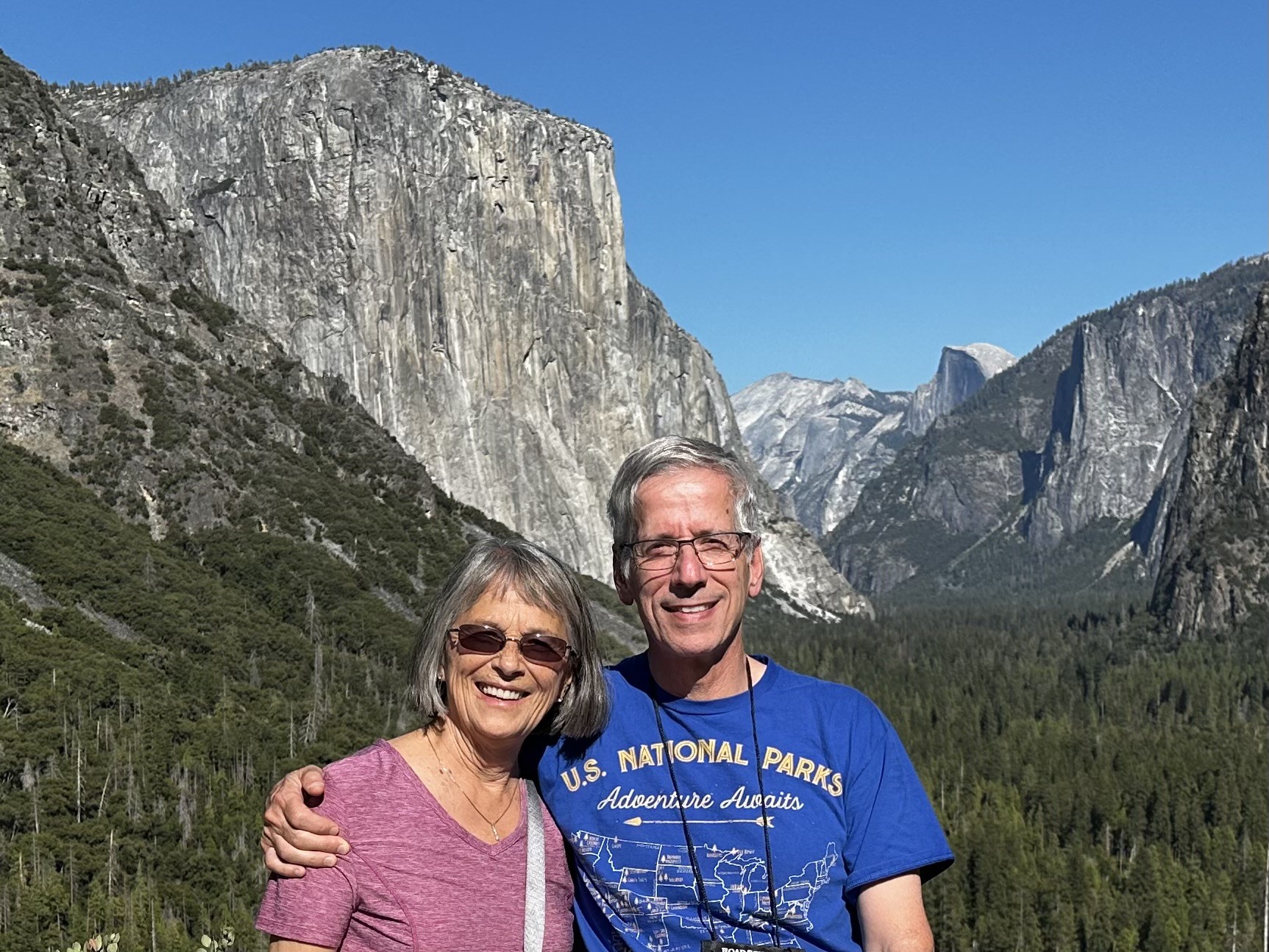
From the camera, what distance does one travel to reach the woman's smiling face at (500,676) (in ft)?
23.0

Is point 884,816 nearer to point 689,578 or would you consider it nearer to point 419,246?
point 689,578

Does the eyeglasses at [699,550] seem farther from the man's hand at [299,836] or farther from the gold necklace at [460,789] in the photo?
the man's hand at [299,836]

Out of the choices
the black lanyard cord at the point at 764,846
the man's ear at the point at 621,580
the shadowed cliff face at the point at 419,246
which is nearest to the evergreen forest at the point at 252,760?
the man's ear at the point at 621,580

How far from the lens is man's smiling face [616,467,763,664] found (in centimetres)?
723

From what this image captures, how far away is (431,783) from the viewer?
6.79 m

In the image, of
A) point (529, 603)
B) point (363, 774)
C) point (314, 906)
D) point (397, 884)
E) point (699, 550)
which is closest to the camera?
point (314, 906)

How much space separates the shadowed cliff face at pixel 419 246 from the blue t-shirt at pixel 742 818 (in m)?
153

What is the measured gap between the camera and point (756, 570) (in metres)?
7.77

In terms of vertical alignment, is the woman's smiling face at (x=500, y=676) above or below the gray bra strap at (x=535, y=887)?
above

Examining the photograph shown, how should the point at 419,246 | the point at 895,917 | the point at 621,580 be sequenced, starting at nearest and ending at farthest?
the point at 895,917, the point at 621,580, the point at 419,246

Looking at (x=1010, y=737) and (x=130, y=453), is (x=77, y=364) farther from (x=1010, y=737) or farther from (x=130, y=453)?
(x=1010, y=737)

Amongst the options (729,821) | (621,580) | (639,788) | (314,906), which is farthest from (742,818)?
(314,906)

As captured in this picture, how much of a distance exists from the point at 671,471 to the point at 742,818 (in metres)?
1.96

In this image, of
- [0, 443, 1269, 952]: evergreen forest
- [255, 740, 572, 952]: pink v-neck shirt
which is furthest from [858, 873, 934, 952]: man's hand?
[0, 443, 1269, 952]: evergreen forest
